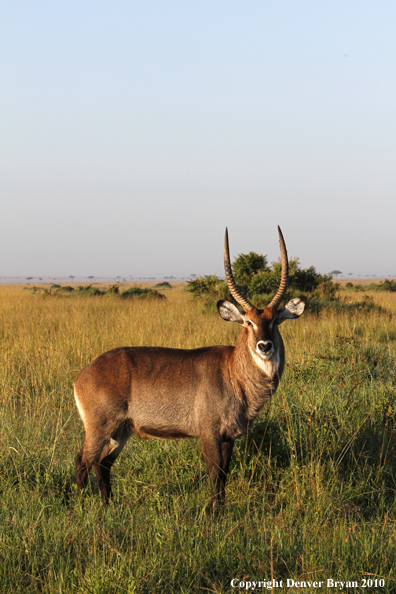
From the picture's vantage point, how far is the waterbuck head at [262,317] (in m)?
3.76

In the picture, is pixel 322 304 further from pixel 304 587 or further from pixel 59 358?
pixel 304 587

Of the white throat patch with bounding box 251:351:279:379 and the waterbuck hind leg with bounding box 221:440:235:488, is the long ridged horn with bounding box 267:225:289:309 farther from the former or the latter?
the waterbuck hind leg with bounding box 221:440:235:488

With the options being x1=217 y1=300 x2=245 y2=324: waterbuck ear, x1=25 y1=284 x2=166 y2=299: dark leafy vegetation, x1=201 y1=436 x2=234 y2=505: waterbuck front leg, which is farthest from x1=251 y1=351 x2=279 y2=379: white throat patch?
x1=25 y1=284 x2=166 y2=299: dark leafy vegetation

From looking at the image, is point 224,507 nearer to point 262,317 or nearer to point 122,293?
point 262,317

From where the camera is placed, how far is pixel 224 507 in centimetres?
376

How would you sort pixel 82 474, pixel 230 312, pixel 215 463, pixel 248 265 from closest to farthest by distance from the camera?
pixel 215 463 < pixel 82 474 < pixel 230 312 < pixel 248 265

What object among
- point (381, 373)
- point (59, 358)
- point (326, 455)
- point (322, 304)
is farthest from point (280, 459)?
point (322, 304)

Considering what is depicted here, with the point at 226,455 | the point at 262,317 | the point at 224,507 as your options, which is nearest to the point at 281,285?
the point at 262,317

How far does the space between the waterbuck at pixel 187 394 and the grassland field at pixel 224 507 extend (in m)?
0.35

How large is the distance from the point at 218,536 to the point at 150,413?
1.15m

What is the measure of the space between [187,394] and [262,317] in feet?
2.76

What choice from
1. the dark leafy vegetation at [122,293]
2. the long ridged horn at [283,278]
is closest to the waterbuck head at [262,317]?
the long ridged horn at [283,278]

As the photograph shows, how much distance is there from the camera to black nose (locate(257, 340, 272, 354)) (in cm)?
367

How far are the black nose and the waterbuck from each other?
0.41 ft
